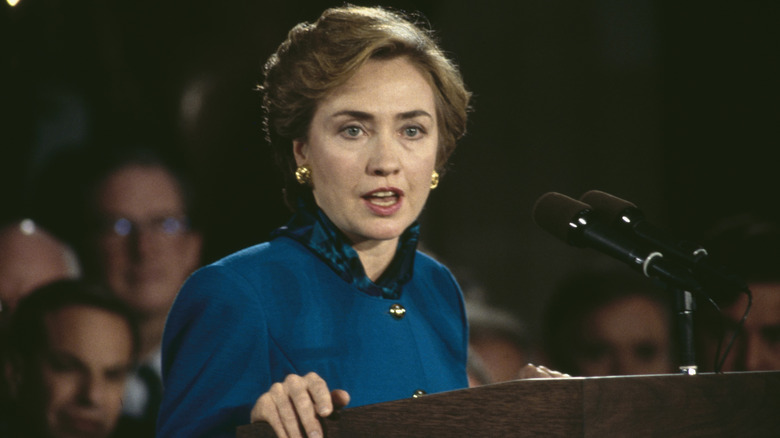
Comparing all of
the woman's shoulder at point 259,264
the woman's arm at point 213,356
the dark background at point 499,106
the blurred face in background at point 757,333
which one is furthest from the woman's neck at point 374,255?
the blurred face in background at point 757,333

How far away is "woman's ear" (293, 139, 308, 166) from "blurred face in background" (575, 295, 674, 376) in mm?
2108

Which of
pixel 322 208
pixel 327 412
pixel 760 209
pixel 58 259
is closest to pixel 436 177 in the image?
pixel 322 208

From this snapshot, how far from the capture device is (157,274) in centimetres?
319

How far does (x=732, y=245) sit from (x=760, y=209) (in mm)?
695

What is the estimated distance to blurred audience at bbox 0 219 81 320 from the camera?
3000mm

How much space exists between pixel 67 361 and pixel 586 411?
86.6 inches

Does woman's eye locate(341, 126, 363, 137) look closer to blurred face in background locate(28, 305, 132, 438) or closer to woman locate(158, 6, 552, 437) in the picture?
woman locate(158, 6, 552, 437)

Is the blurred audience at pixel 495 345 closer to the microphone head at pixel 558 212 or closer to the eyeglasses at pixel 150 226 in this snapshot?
the eyeglasses at pixel 150 226

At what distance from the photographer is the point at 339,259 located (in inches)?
67.7

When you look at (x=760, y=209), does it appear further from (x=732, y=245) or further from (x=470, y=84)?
(x=470, y=84)

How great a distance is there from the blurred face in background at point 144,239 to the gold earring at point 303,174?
150 centimetres

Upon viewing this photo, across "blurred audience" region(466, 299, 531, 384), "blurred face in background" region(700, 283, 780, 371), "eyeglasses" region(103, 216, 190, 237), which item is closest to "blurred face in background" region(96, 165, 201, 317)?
"eyeglasses" region(103, 216, 190, 237)

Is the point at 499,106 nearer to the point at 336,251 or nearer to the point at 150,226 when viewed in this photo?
A: the point at 150,226

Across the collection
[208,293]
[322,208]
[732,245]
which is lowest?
[208,293]
